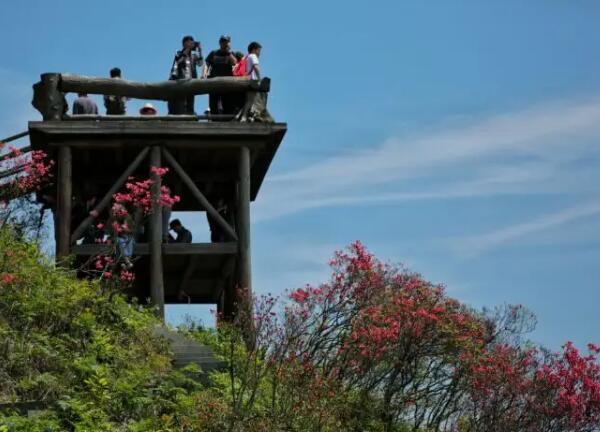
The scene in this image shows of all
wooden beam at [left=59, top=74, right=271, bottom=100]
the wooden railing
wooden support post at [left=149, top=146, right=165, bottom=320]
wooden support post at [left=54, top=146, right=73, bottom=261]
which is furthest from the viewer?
wooden beam at [left=59, top=74, right=271, bottom=100]

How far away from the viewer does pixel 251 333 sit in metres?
15.4

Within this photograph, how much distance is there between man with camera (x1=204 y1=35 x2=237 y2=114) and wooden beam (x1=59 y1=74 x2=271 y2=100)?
0.25 metres

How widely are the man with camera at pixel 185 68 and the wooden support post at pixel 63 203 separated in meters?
2.21

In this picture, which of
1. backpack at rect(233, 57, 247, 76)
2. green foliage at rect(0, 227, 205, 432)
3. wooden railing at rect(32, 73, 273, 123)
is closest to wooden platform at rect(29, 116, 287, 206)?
wooden railing at rect(32, 73, 273, 123)

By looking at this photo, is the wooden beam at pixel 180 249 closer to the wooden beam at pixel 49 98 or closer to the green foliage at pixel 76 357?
the wooden beam at pixel 49 98

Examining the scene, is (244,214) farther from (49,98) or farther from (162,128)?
(49,98)

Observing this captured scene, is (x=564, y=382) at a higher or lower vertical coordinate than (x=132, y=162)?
lower

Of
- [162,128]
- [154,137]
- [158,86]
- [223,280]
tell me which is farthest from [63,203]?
[223,280]

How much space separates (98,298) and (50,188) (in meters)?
6.96

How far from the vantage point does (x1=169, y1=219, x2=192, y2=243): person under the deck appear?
21.7 metres

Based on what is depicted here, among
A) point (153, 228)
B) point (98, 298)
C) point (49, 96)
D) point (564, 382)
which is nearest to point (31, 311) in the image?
point (98, 298)

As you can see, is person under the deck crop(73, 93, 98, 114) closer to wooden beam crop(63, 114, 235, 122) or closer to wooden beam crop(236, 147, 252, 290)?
wooden beam crop(63, 114, 235, 122)

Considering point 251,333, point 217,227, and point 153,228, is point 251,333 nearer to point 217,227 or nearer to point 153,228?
point 153,228

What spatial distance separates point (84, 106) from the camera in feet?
69.9
